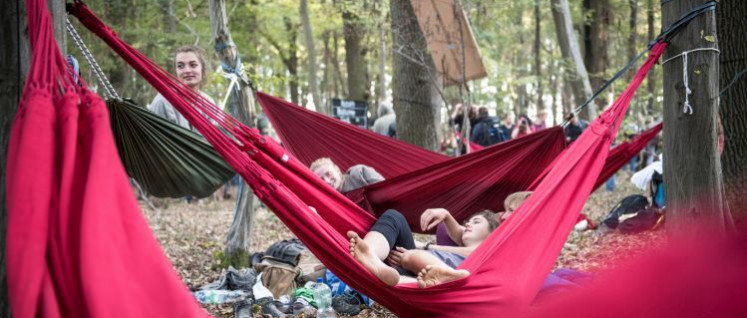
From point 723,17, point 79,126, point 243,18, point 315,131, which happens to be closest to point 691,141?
point 723,17

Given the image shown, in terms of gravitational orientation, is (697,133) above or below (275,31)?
below

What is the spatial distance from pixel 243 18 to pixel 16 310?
35.5ft

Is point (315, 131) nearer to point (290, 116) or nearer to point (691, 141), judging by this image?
point (290, 116)

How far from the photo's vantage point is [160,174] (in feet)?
10.9

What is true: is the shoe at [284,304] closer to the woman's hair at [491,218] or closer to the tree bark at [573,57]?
the woman's hair at [491,218]

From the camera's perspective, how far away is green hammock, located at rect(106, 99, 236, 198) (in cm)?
311

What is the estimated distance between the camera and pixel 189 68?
3695mm

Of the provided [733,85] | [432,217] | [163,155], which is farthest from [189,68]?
[733,85]

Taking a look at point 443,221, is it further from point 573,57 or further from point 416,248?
point 573,57

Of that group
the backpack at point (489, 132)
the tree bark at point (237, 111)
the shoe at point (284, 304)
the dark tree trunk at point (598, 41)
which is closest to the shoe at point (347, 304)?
the shoe at point (284, 304)

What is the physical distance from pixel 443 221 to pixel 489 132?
531 centimetres

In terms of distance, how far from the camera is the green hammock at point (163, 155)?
122 inches

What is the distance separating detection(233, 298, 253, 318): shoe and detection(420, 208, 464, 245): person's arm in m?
0.88

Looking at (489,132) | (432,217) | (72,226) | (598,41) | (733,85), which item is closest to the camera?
(72,226)
